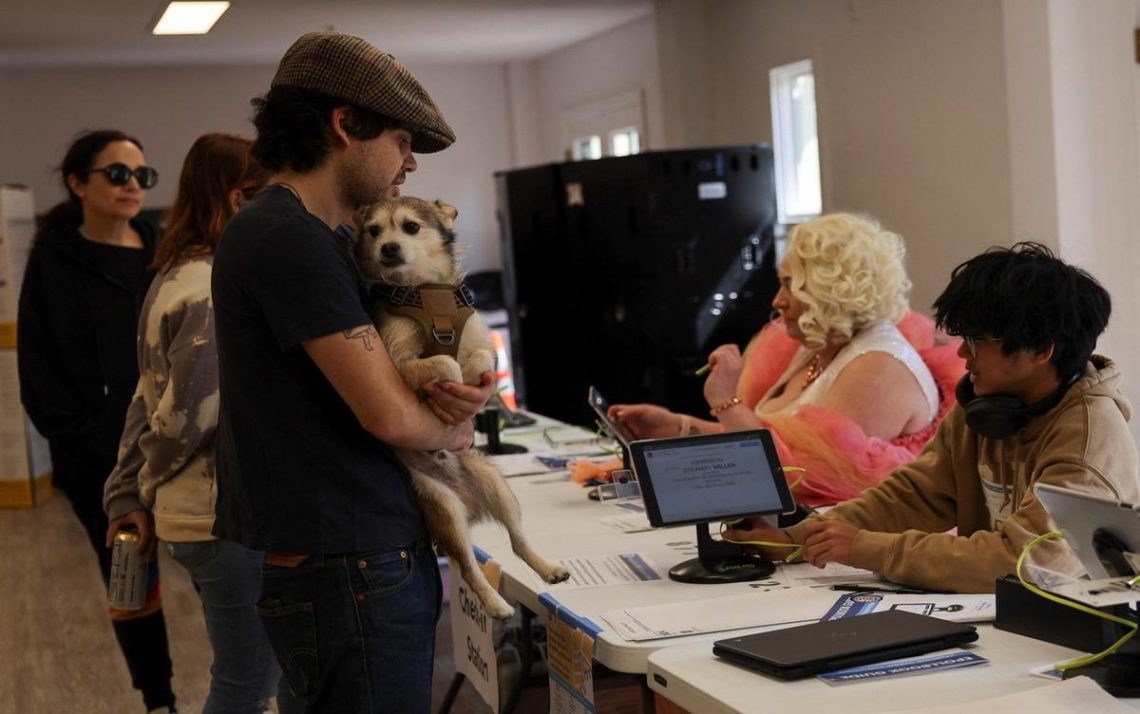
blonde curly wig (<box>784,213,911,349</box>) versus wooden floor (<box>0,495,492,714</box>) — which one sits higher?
blonde curly wig (<box>784,213,911,349</box>)

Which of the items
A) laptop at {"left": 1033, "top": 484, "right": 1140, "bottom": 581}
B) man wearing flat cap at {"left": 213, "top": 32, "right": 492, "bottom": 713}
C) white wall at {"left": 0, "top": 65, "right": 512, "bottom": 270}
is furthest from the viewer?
white wall at {"left": 0, "top": 65, "right": 512, "bottom": 270}

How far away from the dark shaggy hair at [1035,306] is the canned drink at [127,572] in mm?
1656

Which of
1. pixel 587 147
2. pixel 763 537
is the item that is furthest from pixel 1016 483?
pixel 587 147

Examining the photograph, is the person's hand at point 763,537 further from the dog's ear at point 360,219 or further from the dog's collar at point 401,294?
the dog's ear at point 360,219

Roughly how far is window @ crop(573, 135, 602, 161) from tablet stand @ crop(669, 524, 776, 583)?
7.36 meters

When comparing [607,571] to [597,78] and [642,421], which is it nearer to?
[642,421]

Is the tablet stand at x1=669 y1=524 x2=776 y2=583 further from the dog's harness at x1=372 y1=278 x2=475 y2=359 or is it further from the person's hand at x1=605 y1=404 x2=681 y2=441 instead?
the person's hand at x1=605 y1=404 x2=681 y2=441

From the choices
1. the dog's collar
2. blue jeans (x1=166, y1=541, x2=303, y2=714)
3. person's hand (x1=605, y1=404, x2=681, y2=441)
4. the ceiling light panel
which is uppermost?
the ceiling light panel

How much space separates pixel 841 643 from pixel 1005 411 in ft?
1.70

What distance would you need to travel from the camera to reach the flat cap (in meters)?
1.57

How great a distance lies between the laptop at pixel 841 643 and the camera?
1.55 metres

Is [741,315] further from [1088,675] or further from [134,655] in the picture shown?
[1088,675]

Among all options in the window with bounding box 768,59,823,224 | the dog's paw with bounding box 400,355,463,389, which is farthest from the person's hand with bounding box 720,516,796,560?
the window with bounding box 768,59,823,224

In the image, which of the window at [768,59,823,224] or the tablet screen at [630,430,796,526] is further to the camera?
the window at [768,59,823,224]
